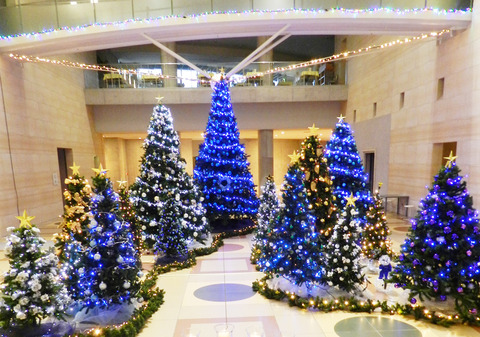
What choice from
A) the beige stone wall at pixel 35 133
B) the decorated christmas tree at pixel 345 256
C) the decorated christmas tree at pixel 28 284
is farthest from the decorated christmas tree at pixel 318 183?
the beige stone wall at pixel 35 133

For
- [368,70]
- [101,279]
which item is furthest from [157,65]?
[101,279]

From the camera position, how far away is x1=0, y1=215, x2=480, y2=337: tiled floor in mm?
3990

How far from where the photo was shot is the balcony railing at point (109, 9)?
8.40 m

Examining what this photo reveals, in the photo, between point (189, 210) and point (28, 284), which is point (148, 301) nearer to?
point (28, 284)

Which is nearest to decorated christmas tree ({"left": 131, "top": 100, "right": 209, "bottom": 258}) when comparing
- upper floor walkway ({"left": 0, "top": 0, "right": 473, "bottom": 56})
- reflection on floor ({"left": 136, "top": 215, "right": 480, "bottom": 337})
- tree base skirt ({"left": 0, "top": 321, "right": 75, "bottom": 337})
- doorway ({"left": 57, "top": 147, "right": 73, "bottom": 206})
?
reflection on floor ({"left": 136, "top": 215, "right": 480, "bottom": 337})

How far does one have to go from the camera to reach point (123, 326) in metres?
3.88

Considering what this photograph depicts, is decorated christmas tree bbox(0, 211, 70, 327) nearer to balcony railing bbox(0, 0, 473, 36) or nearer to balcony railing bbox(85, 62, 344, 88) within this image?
balcony railing bbox(0, 0, 473, 36)

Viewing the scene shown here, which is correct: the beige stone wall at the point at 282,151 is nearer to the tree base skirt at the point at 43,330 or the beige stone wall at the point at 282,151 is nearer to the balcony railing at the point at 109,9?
the balcony railing at the point at 109,9

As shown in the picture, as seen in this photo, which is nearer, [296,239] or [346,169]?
[296,239]

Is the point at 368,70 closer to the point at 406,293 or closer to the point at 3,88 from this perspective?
the point at 406,293

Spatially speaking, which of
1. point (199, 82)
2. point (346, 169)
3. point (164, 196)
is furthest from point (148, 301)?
point (199, 82)

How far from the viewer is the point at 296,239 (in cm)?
477

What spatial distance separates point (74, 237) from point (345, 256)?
410 centimetres

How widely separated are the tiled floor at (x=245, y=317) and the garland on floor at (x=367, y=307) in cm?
8
